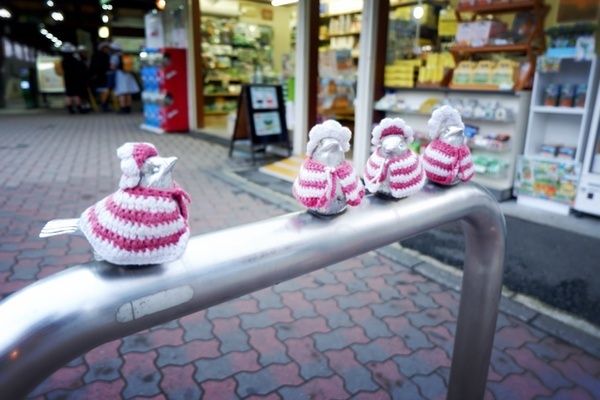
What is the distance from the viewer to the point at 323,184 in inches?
36.9

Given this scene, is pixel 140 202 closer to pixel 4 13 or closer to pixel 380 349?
pixel 380 349

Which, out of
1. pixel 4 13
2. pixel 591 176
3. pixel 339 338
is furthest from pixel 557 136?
pixel 4 13

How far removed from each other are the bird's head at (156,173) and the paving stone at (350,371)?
5.45ft

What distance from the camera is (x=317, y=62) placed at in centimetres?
646

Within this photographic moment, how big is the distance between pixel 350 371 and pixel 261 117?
476 cm

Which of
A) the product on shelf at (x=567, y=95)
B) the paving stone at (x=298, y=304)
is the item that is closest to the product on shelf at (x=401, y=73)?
the product on shelf at (x=567, y=95)

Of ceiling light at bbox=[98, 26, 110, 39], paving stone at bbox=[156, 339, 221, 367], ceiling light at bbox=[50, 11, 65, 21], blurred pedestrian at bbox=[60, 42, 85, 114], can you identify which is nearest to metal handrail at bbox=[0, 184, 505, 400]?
paving stone at bbox=[156, 339, 221, 367]

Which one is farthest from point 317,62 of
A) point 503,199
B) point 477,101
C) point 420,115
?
point 503,199

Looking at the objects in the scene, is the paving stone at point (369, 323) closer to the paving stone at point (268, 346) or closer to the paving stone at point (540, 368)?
the paving stone at point (268, 346)

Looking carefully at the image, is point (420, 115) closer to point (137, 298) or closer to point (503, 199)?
point (503, 199)

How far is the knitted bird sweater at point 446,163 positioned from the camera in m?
1.16

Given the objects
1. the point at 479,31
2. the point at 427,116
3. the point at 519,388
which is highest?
the point at 479,31

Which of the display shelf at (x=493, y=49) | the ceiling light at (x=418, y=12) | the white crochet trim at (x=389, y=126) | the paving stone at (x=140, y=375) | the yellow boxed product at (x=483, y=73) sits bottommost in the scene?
the paving stone at (x=140, y=375)

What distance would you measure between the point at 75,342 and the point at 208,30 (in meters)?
11.5
